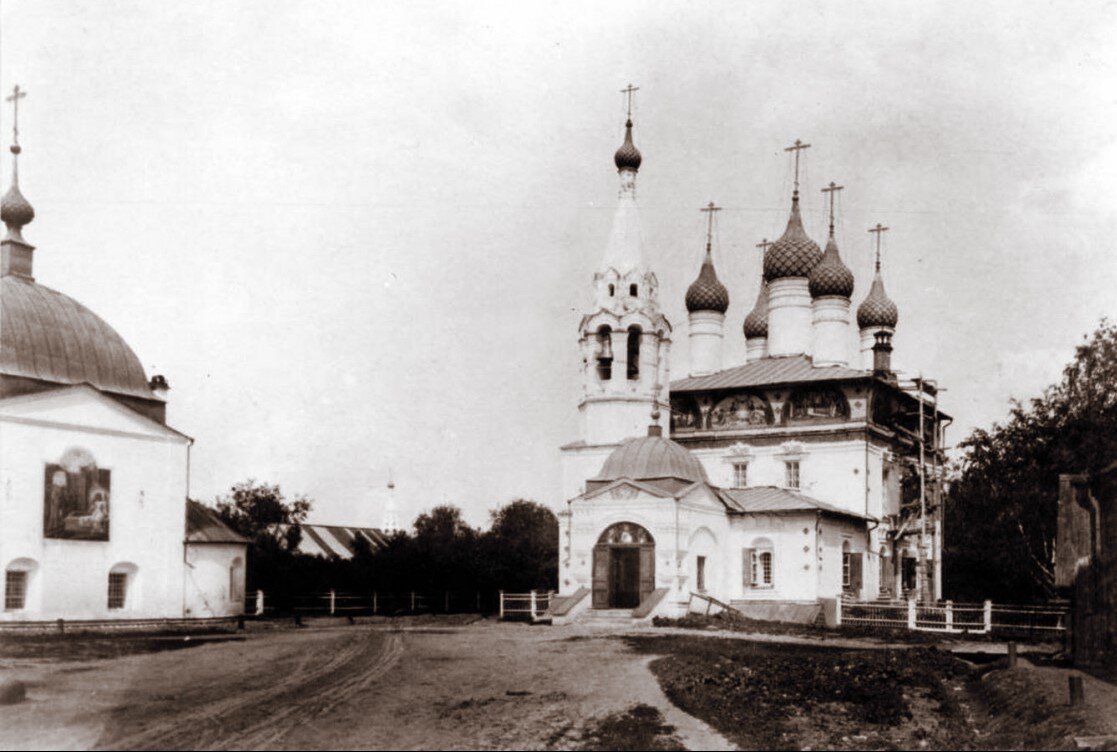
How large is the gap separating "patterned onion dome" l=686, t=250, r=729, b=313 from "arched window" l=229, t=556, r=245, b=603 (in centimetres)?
2103

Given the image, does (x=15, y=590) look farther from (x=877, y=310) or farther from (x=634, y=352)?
(x=877, y=310)

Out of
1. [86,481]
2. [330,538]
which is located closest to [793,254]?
[86,481]

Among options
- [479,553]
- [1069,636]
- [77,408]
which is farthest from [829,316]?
[77,408]

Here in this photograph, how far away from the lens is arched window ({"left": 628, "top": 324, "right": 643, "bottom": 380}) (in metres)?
40.0

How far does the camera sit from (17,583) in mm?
28984

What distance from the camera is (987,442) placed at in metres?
41.2

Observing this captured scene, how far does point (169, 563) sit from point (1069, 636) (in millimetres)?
22368

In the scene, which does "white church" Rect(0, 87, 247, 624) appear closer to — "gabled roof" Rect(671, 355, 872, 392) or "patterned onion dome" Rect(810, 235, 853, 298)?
"gabled roof" Rect(671, 355, 872, 392)

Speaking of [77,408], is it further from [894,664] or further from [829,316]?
[829,316]

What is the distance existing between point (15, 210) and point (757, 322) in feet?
94.5

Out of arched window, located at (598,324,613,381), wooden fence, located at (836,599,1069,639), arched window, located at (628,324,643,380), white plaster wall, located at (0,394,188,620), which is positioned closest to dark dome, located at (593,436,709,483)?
arched window, located at (628,324,643,380)

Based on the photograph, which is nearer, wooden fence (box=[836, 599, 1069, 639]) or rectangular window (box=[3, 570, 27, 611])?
rectangular window (box=[3, 570, 27, 611])

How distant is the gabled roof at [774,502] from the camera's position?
37.6 metres

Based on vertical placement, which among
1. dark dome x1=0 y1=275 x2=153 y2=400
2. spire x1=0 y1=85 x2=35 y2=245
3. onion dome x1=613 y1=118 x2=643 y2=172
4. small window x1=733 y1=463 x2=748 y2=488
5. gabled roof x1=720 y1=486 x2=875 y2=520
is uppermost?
onion dome x1=613 y1=118 x2=643 y2=172
